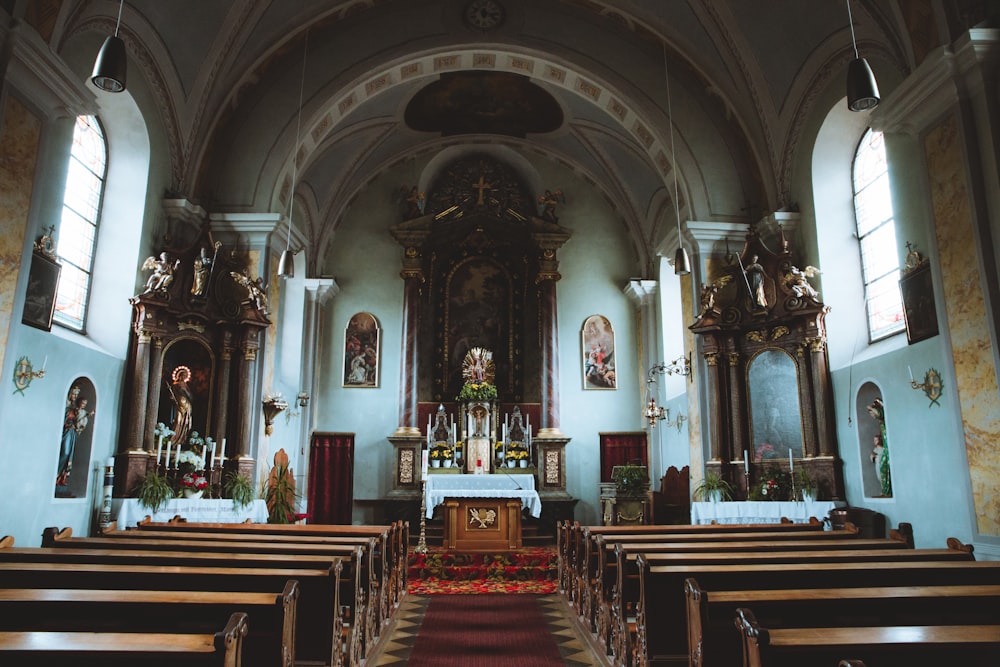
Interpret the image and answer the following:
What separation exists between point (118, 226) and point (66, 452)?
336cm

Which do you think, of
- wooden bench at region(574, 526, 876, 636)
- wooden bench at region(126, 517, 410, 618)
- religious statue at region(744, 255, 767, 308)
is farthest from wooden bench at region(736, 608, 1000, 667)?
religious statue at region(744, 255, 767, 308)

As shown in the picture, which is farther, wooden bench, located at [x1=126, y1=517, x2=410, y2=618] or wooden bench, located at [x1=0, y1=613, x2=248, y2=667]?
wooden bench, located at [x1=126, y1=517, x2=410, y2=618]

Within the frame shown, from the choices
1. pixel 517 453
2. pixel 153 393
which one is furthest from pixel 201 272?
pixel 517 453

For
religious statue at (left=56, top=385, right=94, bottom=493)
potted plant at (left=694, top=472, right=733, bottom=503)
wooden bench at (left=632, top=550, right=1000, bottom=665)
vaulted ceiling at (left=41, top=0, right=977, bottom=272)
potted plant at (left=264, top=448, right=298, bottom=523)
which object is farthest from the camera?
potted plant at (left=264, top=448, right=298, bottom=523)

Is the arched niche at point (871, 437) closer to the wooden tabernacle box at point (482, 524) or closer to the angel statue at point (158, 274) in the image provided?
the wooden tabernacle box at point (482, 524)

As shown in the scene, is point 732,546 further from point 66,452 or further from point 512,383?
point 512,383

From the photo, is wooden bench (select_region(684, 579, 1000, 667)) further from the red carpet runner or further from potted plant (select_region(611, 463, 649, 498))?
potted plant (select_region(611, 463, 649, 498))

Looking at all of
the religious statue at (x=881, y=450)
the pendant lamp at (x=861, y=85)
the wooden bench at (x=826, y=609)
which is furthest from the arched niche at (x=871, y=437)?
the wooden bench at (x=826, y=609)

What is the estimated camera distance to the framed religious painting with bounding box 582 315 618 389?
1617cm

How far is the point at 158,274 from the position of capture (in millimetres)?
10172

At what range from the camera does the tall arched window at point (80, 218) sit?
31.2 ft

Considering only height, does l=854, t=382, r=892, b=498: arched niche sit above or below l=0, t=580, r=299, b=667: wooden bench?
above

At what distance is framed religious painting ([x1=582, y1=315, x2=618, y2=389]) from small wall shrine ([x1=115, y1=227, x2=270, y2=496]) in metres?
7.53

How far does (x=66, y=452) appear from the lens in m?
8.68
